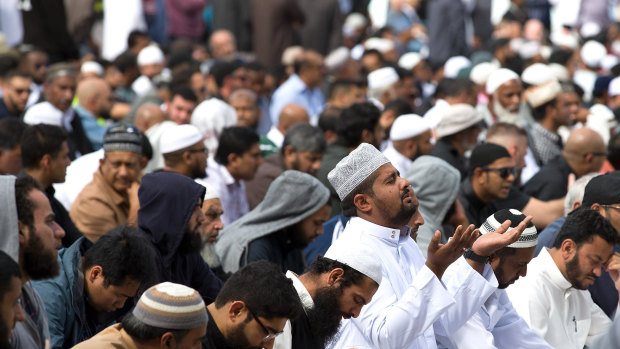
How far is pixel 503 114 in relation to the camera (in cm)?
1026

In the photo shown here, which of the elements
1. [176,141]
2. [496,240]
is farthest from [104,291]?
[176,141]

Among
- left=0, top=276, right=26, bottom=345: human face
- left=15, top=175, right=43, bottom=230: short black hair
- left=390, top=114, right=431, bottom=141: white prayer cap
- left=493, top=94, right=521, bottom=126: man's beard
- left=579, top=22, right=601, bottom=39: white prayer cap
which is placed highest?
left=15, top=175, right=43, bottom=230: short black hair

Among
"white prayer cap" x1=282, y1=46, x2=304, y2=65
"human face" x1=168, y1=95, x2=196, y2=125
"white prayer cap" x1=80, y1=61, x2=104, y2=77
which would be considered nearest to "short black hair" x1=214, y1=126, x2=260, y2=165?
"human face" x1=168, y1=95, x2=196, y2=125

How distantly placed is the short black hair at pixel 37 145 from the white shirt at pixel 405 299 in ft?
7.38

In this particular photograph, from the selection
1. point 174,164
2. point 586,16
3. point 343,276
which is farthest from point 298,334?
point 586,16

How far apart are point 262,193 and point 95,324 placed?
3.23m

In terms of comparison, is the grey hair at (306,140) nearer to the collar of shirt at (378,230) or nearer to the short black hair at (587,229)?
the short black hair at (587,229)

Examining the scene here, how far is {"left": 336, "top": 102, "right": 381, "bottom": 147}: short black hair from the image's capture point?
8.25 meters

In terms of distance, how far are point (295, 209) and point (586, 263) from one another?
1580mm

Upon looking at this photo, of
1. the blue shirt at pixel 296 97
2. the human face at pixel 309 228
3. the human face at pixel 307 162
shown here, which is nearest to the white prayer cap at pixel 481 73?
the blue shirt at pixel 296 97

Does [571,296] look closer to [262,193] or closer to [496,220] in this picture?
[496,220]

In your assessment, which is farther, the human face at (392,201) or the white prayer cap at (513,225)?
the white prayer cap at (513,225)

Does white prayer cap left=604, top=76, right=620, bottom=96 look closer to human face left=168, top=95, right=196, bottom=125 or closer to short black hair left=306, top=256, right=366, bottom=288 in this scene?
human face left=168, top=95, right=196, bottom=125

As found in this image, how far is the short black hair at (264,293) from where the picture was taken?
386 centimetres
